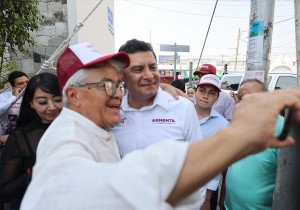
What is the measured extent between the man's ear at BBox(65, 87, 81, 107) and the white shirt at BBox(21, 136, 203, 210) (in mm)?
447

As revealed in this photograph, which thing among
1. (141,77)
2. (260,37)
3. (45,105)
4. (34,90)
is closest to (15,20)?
(34,90)

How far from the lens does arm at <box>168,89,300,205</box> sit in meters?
0.75

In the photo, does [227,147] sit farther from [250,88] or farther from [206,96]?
[206,96]

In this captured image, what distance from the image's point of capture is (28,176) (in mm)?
2135

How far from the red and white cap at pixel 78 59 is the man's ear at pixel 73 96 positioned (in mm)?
57

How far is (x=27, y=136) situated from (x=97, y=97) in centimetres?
123

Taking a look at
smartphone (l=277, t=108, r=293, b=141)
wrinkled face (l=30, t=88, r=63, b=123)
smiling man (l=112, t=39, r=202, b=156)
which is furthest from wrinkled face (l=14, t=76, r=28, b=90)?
smartphone (l=277, t=108, r=293, b=141)

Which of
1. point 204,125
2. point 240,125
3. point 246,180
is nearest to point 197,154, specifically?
point 240,125

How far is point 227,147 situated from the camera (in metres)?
0.76

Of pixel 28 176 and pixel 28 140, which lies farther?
pixel 28 140

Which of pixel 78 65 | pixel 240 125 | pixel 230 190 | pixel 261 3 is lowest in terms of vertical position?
pixel 230 190

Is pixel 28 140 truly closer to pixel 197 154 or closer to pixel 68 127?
pixel 68 127

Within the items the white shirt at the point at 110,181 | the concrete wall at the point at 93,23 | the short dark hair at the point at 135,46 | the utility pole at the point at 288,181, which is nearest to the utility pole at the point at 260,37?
the short dark hair at the point at 135,46

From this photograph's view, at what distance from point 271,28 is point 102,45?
27.7ft
